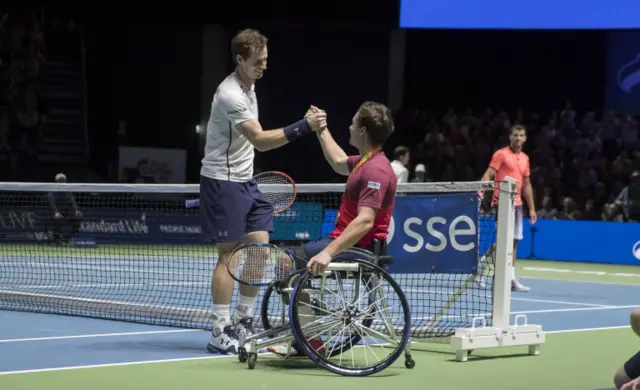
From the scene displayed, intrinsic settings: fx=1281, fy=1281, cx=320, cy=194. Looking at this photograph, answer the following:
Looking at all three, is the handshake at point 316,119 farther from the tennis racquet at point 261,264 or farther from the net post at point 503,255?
the net post at point 503,255

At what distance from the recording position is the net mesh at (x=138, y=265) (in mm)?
10148

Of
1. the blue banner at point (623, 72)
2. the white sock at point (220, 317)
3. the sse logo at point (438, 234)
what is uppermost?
the blue banner at point (623, 72)

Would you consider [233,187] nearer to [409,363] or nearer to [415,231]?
[415,231]

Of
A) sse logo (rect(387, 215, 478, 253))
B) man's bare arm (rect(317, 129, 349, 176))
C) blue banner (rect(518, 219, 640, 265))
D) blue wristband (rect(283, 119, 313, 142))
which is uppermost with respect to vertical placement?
blue wristband (rect(283, 119, 313, 142))

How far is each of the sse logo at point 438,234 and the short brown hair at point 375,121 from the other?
1.41 m

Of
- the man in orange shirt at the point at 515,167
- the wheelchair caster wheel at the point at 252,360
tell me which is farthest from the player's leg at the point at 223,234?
the man in orange shirt at the point at 515,167

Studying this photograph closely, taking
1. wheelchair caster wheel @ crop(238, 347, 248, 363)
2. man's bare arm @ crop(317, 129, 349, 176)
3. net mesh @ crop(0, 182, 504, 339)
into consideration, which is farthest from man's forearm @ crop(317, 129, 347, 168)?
wheelchair caster wheel @ crop(238, 347, 248, 363)

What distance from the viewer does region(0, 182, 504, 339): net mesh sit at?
10148 mm

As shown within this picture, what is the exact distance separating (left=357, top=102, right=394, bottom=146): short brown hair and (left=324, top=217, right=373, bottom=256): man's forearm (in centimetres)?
62

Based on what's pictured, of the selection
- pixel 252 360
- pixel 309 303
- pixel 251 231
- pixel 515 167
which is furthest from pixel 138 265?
pixel 309 303

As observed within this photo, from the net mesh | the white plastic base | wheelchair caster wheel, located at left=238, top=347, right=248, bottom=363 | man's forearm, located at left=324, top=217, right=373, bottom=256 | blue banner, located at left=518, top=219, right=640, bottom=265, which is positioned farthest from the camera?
blue banner, located at left=518, top=219, right=640, bottom=265

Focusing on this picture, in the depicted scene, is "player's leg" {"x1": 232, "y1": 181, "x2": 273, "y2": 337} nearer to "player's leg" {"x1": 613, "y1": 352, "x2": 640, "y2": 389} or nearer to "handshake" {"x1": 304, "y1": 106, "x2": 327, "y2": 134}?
"handshake" {"x1": 304, "y1": 106, "x2": 327, "y2": 134}

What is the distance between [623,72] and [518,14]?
5.68m

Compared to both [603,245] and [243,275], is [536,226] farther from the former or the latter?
[243,275]
